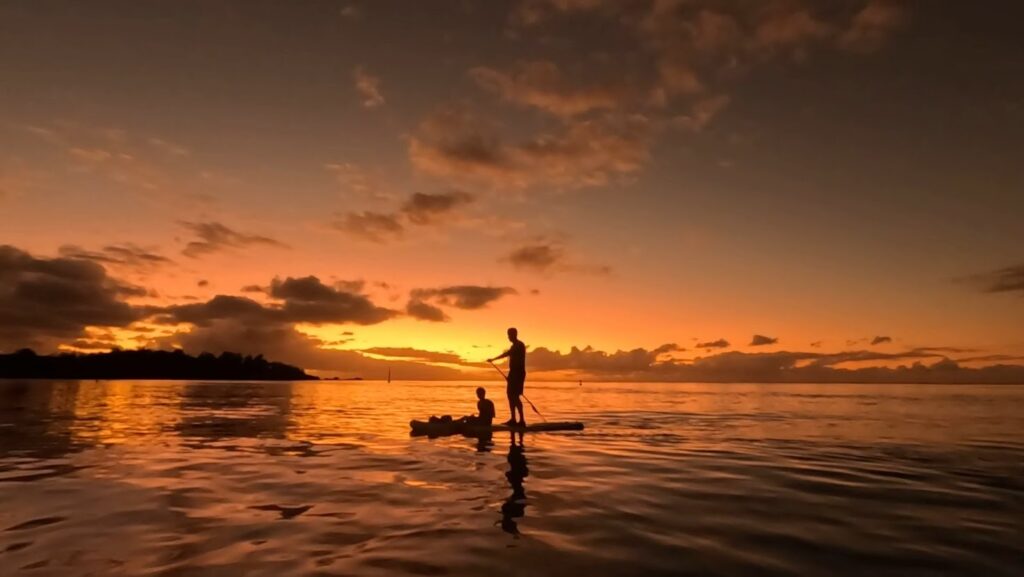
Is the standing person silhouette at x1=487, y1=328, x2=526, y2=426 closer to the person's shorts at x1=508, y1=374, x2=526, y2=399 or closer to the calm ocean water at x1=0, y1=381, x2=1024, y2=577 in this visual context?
the person's shorts at x1=508, y1=374, x2=526, y2=399

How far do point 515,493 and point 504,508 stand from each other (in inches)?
50.9

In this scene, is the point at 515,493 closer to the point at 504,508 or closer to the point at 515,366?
the point at 504,508

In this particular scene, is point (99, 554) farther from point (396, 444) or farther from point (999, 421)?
point (999, 421)

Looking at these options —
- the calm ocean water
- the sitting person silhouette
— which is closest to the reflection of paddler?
the calm ocean water

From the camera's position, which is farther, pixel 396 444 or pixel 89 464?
pixel 396 444

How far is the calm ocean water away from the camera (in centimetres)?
725

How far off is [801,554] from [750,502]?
3.19m

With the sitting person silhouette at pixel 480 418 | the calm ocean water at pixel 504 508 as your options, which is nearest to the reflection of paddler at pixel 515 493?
the calm ocean water at pixel 504 508

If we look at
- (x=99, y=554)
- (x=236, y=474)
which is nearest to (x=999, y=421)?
(x=236, y=474)

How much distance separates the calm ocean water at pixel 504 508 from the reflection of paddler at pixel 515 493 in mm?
49

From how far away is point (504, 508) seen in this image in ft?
32.6

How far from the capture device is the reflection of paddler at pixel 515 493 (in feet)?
29.4

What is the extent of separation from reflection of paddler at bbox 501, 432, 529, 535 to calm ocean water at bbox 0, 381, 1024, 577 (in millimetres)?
49

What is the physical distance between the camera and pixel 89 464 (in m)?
14.6
